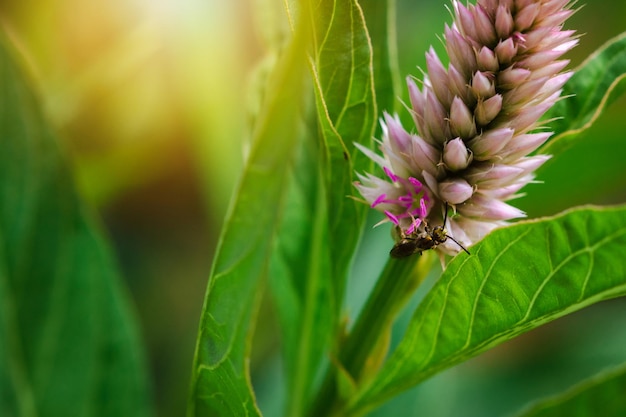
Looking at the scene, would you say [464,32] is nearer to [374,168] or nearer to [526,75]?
[526,75]

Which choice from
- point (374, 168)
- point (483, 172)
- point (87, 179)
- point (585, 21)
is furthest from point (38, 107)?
point (585, 21)

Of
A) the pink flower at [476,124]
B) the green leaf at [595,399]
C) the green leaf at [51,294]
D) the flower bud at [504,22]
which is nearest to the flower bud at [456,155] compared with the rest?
the pink flower at [476,124]

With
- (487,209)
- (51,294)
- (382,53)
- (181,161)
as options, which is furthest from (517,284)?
(181,161)

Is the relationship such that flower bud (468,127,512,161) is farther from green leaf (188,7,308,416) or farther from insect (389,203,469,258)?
green leaf (188,7,308,416)

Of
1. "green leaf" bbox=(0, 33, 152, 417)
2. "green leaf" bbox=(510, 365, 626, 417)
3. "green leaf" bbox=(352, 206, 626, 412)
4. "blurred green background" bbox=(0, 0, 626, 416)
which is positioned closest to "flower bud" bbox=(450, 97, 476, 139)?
"green leaf" bbox=(352, 206, 626, 412)

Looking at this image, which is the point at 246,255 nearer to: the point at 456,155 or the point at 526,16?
the point at 456,155

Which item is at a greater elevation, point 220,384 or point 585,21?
point 585,21

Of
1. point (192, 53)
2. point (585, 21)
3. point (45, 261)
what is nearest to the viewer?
point (45, 261)

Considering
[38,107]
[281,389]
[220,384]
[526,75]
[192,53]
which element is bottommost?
[281,389]
